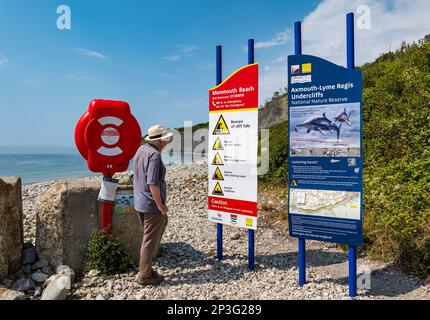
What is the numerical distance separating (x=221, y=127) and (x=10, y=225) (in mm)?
3276

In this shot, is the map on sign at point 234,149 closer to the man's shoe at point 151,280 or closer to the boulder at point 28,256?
the man's shoe at point 151,280

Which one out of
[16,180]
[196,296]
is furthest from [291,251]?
[16,180]

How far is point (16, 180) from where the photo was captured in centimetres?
510

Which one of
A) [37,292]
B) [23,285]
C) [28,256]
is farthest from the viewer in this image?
[28,256]

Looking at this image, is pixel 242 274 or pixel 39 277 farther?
pixel 242 274

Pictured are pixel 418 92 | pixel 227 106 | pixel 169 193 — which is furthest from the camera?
pixel 169 193

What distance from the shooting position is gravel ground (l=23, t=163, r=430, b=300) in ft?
14.9

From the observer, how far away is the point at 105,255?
4.99 metres

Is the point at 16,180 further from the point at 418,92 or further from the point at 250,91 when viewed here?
the point at 418,92

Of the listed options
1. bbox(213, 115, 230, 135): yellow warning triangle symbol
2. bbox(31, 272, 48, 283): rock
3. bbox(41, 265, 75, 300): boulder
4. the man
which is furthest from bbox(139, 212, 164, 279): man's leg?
bbox(213, 115, 230, 135): yellow warning triangle symbol

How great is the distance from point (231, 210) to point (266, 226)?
2721mm

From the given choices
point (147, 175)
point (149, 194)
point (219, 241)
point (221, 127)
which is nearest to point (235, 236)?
point (219, 241)

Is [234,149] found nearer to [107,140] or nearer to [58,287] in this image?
[107,140]

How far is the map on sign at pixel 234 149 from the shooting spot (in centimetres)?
515
